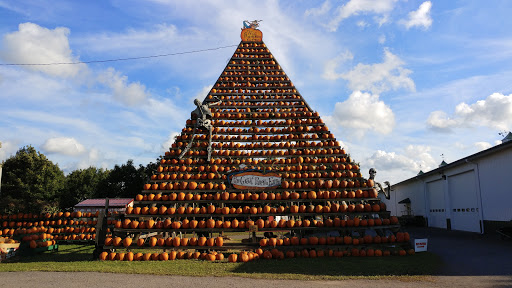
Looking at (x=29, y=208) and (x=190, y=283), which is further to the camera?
(x=29, y=208)

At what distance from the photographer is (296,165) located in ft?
51.0

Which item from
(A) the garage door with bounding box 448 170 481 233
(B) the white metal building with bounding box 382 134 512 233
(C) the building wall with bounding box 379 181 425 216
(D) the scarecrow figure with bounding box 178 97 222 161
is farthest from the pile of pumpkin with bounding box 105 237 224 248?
(C) the building wall with bounding box 379 181 425 216

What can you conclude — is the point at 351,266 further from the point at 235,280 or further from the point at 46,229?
the point at 46,229

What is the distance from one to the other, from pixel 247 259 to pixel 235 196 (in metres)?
3.32

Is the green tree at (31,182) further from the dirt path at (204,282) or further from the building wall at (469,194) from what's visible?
the building wall at (469,194)

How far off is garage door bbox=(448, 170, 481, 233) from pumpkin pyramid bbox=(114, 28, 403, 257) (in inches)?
419

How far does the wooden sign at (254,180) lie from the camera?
574 inches

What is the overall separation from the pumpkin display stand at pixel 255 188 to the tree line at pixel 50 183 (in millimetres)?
33085

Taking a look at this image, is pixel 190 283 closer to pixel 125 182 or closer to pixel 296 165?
pixel 296 165

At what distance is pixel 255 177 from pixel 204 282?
23.3 ft

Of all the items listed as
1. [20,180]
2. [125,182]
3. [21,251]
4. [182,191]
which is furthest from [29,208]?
[182,191]

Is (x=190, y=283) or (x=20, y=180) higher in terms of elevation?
(x=20, y=180)

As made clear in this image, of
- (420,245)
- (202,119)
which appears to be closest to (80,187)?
(202,119)

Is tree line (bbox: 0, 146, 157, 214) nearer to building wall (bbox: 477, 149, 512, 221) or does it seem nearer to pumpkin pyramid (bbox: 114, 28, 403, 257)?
pumpkin pyramid (bbox: 114, 28, 403, 257)
